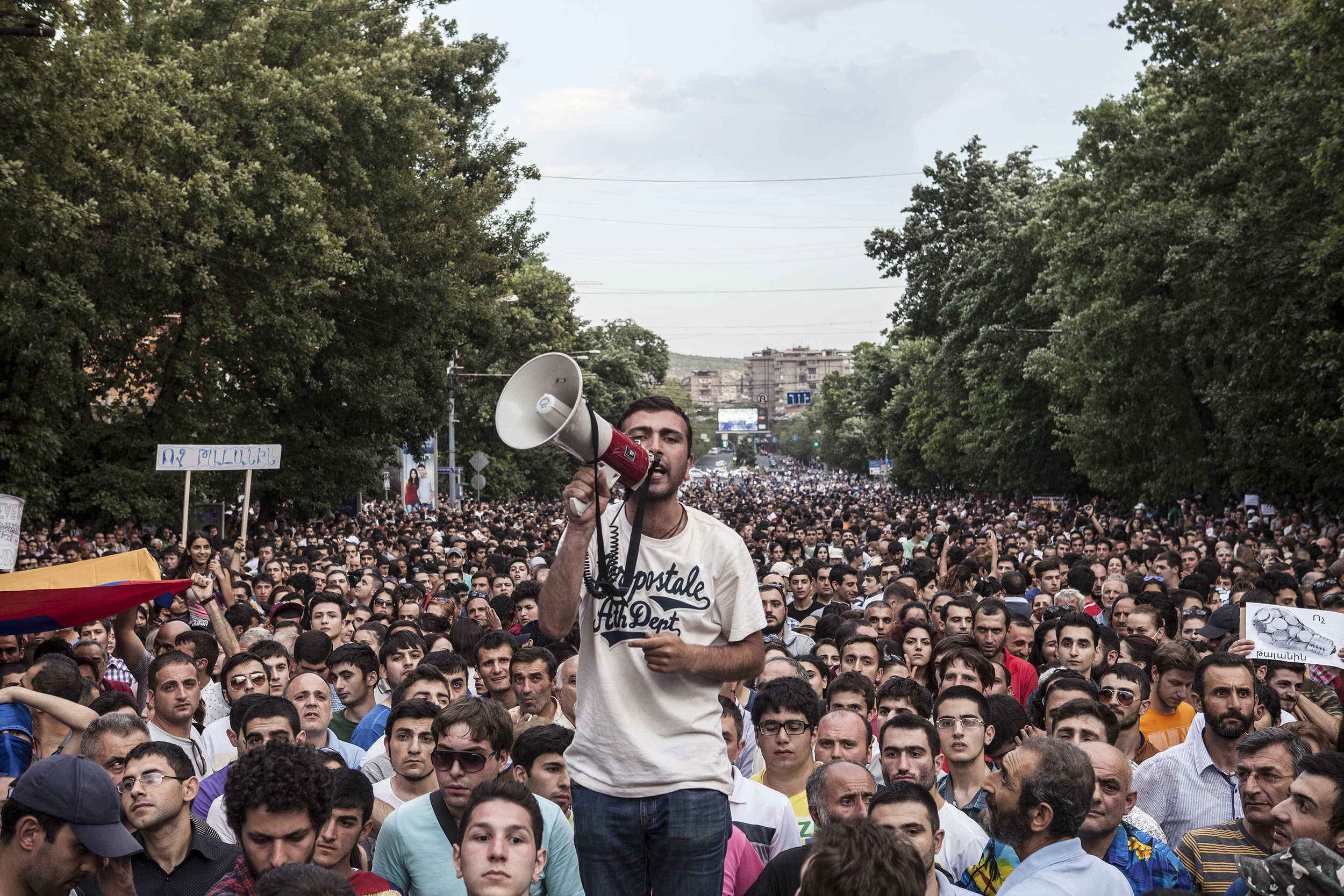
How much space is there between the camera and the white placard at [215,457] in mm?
18188

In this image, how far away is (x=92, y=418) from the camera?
25.9m

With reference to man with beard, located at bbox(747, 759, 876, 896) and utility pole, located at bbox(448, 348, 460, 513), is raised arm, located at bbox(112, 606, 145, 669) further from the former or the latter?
utility pole, located at bbox(448, 348, 460, 513)

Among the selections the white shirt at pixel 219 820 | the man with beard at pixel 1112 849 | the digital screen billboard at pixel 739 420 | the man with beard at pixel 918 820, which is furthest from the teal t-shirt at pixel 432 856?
the digital screen billboard at pixel 739 420

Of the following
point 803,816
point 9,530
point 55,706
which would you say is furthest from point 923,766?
point 9,530

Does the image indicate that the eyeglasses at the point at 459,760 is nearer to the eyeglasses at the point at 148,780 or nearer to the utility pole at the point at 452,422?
the eyeglasses at the point at 148,780

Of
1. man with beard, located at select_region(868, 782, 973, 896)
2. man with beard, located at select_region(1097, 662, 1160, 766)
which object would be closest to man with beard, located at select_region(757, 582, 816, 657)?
man with beard, located at select_region(1097, 662, 1160, 766)

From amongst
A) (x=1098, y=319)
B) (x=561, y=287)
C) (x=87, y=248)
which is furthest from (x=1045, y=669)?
(x=561, y=287)

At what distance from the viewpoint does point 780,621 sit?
35.8ft

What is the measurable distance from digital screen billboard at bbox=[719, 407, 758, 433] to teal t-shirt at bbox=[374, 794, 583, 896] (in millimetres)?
145608

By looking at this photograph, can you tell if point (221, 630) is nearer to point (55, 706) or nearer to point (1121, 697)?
point (55, 706)

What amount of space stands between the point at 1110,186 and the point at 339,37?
18.7 meters

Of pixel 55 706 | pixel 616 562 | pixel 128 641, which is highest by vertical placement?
pixel 616 562

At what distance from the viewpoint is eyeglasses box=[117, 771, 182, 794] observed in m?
4.63

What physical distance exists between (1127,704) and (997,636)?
7.42 feet
